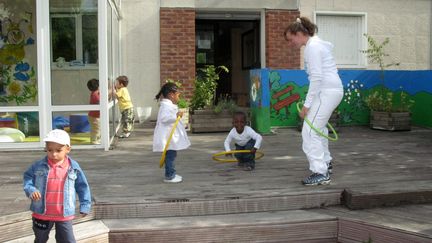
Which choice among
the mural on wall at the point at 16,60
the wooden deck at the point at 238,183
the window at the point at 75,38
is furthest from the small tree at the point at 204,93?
the mural on wall at the point at 16,60

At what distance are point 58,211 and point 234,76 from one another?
40.7ft

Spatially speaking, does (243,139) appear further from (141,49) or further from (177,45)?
(141,49)

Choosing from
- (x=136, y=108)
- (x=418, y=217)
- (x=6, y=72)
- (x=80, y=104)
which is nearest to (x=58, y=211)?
(x=418, y=217)

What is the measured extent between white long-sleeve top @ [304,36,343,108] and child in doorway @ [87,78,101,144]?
152 inches

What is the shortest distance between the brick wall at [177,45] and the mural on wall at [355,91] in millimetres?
1940

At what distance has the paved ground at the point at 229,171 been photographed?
5.28 m

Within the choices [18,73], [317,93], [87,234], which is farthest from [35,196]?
[18,73]

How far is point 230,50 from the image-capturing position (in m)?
15.9

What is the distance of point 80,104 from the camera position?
26.9 feet

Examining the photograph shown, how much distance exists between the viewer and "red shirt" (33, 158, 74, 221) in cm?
366

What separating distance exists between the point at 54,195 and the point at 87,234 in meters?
0.75

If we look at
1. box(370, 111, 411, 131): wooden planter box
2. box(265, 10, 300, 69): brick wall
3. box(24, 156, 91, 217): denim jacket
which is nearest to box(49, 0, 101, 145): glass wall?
box(24, 156, 91, 217): denim jacket

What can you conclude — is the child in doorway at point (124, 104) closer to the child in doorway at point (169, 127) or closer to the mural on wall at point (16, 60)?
the mural on wall at point (16, 60)

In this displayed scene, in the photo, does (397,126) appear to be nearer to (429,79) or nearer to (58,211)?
(429,79)
